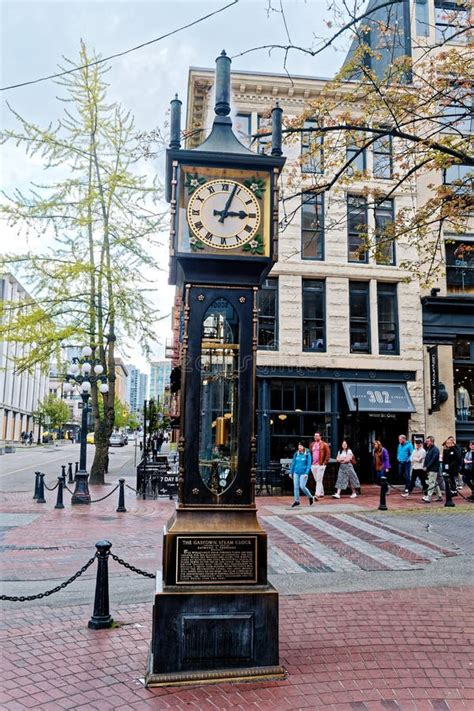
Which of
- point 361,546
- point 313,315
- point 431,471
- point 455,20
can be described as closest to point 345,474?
point 431,471

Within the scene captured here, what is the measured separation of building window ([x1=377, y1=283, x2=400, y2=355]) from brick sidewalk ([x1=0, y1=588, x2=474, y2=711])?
16.7m

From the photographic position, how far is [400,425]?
22.7m

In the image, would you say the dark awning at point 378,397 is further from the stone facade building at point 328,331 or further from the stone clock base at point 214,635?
the stone clock base at point 214,635

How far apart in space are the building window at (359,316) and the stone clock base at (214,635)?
61.1 ft

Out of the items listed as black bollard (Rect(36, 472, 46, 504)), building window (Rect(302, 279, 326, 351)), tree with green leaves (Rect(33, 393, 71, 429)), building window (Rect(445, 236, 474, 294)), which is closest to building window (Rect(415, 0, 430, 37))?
building window (Rect(445, 236, 474, 294))

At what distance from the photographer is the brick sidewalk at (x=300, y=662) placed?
14.4 feet

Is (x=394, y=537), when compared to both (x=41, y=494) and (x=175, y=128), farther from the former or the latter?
(x=41, y=494)

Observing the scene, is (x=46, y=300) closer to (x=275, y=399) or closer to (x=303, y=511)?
(x=275, y=399)

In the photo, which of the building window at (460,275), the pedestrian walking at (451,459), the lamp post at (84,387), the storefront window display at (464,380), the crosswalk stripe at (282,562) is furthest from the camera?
the storefront window display at (464,380)

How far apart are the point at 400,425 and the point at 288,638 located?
1783 cm

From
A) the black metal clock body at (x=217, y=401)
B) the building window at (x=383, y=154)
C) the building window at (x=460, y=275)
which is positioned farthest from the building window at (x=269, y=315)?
the black metal clock body at (x=217, y=401)

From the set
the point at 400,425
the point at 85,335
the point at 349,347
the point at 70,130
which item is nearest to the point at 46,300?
the point at 85,335

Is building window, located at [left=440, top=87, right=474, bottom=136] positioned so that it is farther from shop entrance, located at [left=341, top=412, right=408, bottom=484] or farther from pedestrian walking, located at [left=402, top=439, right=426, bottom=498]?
shop entrance, located at [left=341, top=412, right=408, bottom=484]

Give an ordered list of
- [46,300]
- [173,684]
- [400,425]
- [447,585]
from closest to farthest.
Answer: [173,684]
[447,585]
[46,300]
[400,425]
